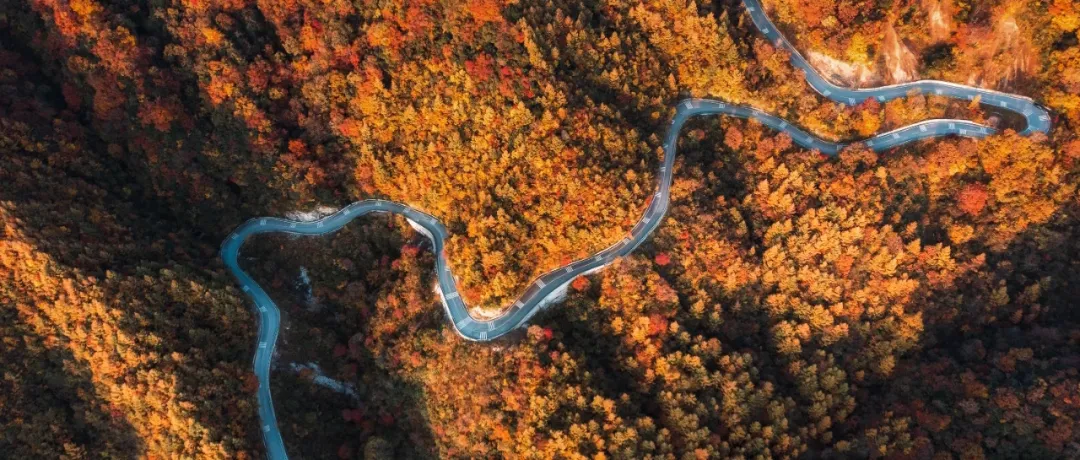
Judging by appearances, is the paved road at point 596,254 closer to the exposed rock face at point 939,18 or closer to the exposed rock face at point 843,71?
the exposed rock face at point 843,71

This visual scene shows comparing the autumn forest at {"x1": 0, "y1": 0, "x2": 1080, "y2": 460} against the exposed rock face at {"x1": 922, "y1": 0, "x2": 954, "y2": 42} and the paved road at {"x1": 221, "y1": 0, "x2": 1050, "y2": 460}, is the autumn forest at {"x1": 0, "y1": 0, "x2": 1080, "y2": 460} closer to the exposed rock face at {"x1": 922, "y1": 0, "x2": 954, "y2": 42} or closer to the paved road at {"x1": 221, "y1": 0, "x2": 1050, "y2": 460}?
the exposed rock face at {"x1": 922, "y1": 0, "x2": 954, "y2": 42}

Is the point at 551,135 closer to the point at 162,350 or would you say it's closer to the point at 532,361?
the point at 532,361

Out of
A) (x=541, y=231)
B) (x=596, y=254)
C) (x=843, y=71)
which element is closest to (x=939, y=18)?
(x=843, y=71)

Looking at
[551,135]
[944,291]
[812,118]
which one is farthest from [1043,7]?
[551,135]

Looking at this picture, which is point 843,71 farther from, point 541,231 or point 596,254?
point 541,231

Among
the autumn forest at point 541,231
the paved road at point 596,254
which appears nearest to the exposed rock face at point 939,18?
the autumn forest at point 541,231
